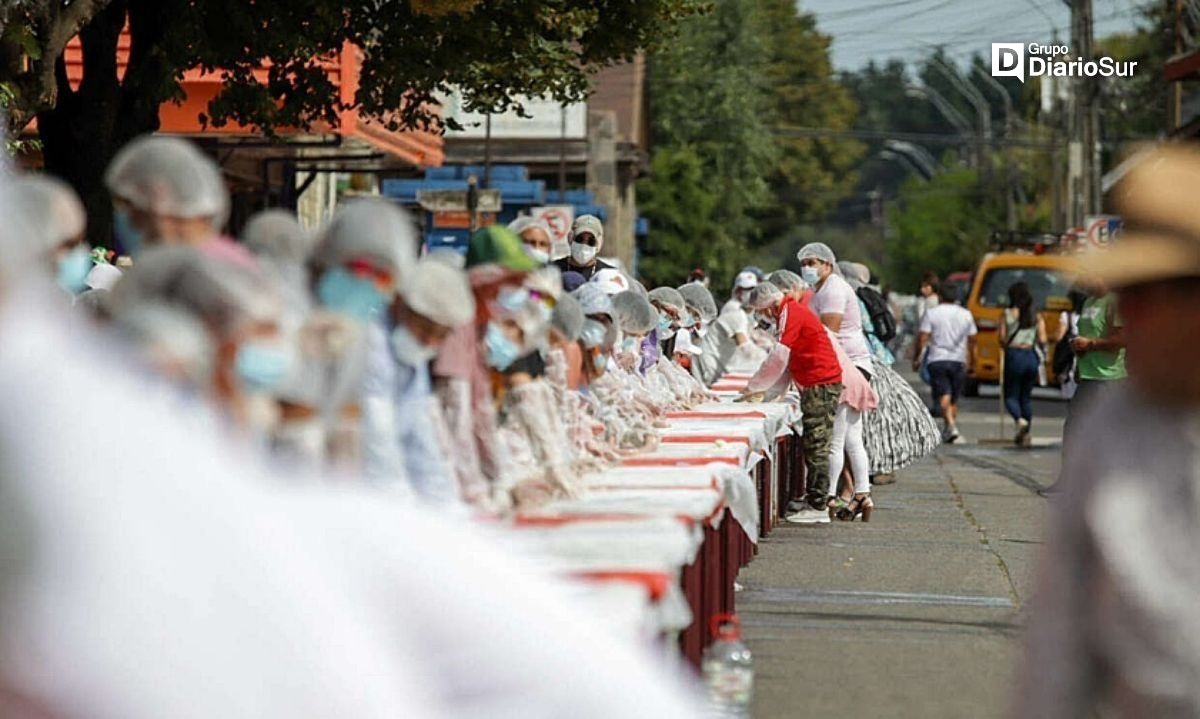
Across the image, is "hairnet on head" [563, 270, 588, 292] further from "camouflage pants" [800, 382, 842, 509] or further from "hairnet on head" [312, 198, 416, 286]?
"hairnet on head" [312, 198, 416, 286]

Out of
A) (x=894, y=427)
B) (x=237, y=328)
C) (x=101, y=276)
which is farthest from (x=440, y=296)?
(x=894, y=427)

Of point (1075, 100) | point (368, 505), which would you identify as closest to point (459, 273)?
point (368, 505)

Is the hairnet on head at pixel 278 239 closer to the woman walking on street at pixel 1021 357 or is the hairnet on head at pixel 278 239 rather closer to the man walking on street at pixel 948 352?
the woman walking on street at pixel 1021 357

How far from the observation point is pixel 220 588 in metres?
2.90

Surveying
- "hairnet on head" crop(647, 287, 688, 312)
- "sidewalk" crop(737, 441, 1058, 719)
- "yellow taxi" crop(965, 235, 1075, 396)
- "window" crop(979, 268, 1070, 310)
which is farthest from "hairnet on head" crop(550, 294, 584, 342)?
"window" crop(979, 268, 1070, 310)

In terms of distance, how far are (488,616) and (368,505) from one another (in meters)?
0.23

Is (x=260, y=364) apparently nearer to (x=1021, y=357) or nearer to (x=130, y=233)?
(x=130, y=233)

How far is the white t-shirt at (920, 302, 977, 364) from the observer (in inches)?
1057

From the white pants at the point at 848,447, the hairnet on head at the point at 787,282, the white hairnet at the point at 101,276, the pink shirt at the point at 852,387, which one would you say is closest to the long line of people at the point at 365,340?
the white hairnet at the point at 101,276

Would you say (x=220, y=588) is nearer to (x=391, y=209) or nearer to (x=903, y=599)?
(x=391, y=209)

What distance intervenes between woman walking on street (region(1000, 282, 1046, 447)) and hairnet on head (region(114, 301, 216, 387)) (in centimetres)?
2238

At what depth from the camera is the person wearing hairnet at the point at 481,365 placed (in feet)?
24.8

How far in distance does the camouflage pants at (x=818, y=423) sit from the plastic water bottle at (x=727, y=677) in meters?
8.13

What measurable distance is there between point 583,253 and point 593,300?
11.4 feet
